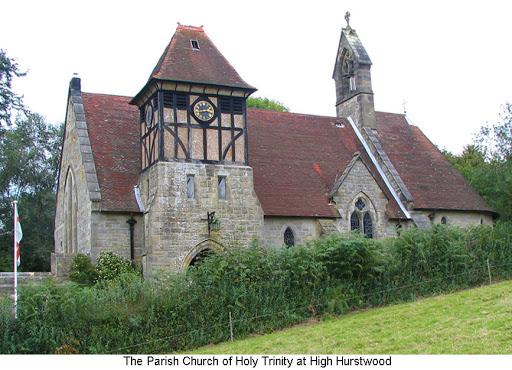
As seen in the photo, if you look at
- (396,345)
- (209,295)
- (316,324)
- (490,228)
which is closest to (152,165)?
(209,295)

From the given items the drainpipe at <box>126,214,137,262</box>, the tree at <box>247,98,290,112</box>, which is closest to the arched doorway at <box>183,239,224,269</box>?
the drainpipe at <box>126,214,137,262</box>

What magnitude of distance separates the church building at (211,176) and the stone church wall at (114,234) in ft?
0.13

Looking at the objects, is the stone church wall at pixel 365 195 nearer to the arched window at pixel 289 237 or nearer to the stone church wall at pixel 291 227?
the stone church wall at pixel 291 227

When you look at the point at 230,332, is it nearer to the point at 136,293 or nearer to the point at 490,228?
the point at 136,293

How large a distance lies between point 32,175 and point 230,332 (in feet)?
89.6

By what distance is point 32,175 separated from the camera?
154 feet

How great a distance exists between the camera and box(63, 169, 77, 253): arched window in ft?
107

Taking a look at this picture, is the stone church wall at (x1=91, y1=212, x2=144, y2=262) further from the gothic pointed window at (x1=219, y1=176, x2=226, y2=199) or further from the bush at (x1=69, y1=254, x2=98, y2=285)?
the gothic pointed window at (x1=219, y1=176, x2=226, y2=199)

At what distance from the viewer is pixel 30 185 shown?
156 feet

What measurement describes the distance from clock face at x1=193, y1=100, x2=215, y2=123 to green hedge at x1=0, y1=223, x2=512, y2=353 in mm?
6840

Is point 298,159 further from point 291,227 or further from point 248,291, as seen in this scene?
point 248,291

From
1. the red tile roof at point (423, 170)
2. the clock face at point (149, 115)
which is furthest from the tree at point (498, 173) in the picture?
the clock face at point (149, 115)

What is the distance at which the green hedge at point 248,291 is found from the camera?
71.5ft

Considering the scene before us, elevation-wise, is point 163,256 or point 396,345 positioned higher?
point 163,256
